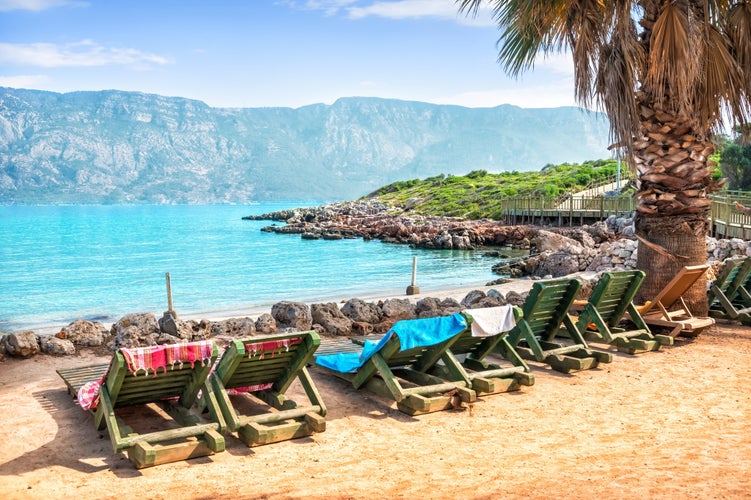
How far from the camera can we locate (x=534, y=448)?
5.61m

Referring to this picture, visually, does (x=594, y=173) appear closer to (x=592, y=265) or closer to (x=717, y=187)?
(x=592, y=265)

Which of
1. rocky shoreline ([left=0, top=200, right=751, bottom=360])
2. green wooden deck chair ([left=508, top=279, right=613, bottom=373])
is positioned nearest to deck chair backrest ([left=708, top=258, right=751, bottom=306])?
rocky shoreline ([left=0, top=200, right=751, bottom=360])

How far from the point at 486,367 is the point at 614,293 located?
247cm

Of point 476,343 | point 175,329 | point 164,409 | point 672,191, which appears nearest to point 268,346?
point 164,409

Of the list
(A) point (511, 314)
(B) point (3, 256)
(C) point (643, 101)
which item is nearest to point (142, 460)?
(A) point (511, 314)

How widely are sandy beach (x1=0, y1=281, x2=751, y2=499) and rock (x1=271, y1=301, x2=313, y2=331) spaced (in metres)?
3.77

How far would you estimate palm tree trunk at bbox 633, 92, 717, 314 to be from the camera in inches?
405

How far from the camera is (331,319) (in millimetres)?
11328

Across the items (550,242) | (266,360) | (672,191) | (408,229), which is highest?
(672,191)

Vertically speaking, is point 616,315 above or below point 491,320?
below

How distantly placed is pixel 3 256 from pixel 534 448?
183ft

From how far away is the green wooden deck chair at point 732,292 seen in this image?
10.8 m

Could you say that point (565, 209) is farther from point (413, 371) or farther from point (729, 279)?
point (413, 371)

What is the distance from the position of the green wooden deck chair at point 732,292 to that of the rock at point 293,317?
6284mm
